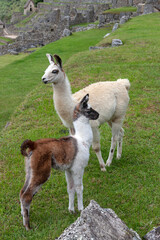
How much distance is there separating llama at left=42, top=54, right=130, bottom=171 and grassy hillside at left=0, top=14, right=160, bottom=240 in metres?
0.51

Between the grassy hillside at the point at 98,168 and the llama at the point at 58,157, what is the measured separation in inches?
14.4

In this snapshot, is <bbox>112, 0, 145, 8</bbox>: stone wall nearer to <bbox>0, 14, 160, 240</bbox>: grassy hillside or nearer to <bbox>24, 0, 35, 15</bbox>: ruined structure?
<bbox>24, 0, 35, 15</bbox>: ruined structure

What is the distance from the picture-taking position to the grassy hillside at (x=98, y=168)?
3834 millimetres

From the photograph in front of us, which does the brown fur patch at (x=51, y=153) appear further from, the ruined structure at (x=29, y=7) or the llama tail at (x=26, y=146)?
the ruined structure at (x=29, y=7)

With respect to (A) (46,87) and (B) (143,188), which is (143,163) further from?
(A) (46,87)

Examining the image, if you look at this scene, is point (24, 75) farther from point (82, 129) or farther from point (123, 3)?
point (123, 3)

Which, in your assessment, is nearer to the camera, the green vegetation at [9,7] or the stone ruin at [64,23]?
the stone ruin at [64,23]

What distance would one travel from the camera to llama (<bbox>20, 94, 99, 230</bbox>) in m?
3.25

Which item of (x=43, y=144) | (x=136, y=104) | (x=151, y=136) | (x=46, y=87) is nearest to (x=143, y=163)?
(x=151, y=136)

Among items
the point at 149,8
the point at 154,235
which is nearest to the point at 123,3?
the point at 149,8

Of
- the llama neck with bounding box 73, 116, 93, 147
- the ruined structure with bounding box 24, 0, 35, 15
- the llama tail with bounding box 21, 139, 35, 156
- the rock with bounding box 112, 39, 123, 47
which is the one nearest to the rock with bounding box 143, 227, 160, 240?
the llama neck with bounding box 73, 116, 93, 147

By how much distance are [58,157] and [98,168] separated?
1.96 m

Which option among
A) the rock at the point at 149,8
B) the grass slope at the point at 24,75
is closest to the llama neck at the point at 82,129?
the grass slope at the point at 24,75

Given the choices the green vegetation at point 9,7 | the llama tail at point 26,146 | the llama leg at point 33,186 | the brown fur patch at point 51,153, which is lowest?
the green vegetation at point 9,7
